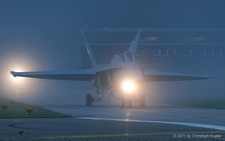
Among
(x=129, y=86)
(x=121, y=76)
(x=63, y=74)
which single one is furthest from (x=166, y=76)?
(x=63, y=74)

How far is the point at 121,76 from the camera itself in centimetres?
3422

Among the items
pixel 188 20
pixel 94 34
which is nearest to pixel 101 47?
pixel 94 34

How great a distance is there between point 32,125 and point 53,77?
18019 millimetres

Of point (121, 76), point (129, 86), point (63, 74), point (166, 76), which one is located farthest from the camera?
point (166, 76)

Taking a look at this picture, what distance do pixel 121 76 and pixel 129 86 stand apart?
2.97ft

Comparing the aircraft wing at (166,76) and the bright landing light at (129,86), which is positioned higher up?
the aircraft wing at (166,76)

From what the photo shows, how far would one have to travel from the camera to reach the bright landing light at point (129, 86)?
110 feet

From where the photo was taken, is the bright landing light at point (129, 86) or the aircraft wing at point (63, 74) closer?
the bright landing light at point (129, 86)

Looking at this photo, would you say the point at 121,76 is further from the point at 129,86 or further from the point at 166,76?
the point at 166,76

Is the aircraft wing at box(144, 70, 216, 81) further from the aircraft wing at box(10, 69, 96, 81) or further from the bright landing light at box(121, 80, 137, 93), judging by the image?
the aircraft wing at box(10, 69, 96, 81)

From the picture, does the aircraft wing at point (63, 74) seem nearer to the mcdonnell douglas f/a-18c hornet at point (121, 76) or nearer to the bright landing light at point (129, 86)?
the mcdonnell douglas f/a-18c hornet at point (121, 76)

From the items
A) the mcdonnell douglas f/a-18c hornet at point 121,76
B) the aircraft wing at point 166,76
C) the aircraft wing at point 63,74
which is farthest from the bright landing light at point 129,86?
the aircraft wing at point 63,74

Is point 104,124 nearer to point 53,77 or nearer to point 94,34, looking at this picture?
point 53,77

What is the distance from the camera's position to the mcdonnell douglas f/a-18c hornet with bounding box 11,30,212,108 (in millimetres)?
33531
